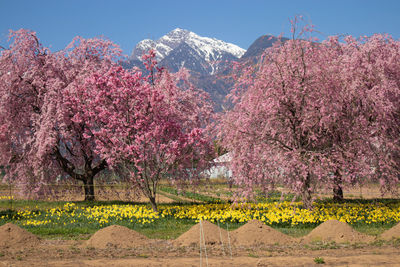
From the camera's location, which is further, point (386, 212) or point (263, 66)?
point (263, 66)

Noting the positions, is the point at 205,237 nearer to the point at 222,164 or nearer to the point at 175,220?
the point at 175,220

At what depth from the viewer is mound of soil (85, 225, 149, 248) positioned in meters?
12.1

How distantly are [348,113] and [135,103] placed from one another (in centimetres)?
942

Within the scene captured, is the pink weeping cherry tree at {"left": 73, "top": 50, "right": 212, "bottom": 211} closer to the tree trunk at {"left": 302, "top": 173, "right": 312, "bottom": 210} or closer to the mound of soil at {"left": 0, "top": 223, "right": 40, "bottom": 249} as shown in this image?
the tree trunk at {"left": 302, "top": 173, "right": 312, "bottom": 210}

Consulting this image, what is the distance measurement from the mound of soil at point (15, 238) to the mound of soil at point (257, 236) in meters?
5.90

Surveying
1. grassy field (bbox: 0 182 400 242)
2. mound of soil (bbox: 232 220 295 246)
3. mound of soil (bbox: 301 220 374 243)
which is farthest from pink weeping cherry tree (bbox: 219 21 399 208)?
mound of soil (bbox: 232 220 295 246)

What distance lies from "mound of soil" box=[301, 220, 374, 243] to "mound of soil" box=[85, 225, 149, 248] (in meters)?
4.88

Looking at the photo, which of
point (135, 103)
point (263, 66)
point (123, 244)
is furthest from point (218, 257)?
point (263, 66)

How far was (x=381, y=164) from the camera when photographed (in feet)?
58.5

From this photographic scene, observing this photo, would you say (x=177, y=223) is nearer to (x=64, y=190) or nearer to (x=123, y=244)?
(x=123, y=244)

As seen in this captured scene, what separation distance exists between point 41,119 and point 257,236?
16.0 metres

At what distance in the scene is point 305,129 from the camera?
1702 cm

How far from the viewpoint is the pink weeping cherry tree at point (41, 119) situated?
23438 millimetres

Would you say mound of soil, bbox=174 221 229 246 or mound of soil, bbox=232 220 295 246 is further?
mound of soil, bbox=232 220 295 246
